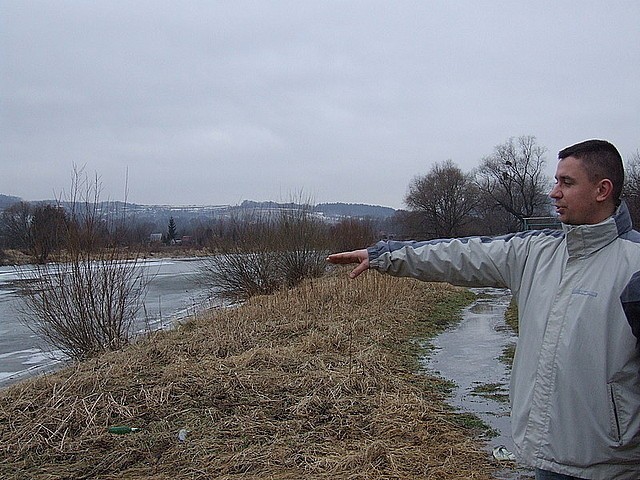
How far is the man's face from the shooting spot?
2207mm

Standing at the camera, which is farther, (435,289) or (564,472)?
(435,289)

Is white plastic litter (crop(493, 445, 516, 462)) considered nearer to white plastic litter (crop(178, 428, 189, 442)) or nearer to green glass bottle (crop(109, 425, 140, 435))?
white plastic litter (crop(178, 428, 189, 442))

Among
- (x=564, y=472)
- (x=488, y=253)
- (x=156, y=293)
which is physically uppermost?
(x=488, y=253)

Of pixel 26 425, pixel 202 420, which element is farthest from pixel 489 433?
pixel 26 425

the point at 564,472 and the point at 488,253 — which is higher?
the point at 488,253

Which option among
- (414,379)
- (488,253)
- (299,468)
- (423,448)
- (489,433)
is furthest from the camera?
(414,379)

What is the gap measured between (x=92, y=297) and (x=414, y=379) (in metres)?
5.10

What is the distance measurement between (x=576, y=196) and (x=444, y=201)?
64.2m

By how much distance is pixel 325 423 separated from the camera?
5906 mm

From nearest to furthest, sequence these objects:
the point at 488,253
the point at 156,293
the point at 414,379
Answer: the point at 488,253 → the point at 414,379 → the point at 156,293

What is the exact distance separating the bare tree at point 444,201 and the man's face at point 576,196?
61940mm

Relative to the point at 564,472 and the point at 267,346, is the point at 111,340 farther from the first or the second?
the point at 564,472

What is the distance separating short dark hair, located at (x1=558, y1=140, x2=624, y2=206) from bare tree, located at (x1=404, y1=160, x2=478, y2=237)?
61945mm

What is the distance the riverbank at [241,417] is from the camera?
5047mm
